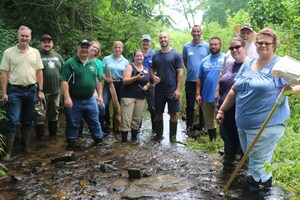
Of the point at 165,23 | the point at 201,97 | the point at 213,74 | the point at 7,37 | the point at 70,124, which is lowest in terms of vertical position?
the point at 70,124

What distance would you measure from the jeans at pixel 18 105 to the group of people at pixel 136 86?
16mm

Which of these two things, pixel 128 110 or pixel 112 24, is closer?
pixel 128 110

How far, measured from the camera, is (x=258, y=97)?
3760 mm

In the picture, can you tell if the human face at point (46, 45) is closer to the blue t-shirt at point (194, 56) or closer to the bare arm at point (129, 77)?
the bare arm at point (129, 77)

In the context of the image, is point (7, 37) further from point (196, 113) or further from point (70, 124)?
point (196, 113)

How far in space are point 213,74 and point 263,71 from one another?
2.62 meters

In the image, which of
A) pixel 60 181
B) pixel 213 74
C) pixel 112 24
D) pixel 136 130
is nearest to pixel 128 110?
pixel 136 130

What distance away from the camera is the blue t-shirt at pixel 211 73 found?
20.7 feet

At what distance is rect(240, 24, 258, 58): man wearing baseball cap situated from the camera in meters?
5.60

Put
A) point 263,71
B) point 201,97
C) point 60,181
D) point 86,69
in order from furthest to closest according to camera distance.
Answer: point 201,97
point 86,69
point 60,181
point 263,71

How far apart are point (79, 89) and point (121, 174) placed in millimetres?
1950

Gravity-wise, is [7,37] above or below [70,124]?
above

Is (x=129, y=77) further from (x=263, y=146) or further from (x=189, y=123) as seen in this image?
(x=263, y=146)

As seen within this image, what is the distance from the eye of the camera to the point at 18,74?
5664 mm
